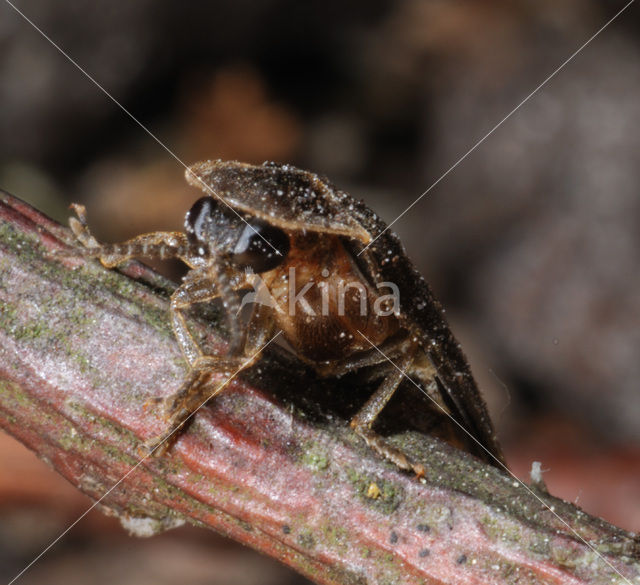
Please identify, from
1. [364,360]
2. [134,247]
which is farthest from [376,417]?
[134,247]

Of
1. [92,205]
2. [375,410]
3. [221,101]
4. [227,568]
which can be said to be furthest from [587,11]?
[227,568]

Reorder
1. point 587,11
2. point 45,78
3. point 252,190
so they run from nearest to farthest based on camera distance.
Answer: point 252,190, point 45,78, point 587,11

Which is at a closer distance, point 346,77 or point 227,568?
point 227,568

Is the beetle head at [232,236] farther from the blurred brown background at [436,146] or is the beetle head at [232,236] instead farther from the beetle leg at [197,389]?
the blurred brown background at [436,146]

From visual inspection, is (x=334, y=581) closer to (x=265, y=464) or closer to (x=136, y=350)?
(x=265, y=464)

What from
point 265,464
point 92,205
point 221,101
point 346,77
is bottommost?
point 265,464

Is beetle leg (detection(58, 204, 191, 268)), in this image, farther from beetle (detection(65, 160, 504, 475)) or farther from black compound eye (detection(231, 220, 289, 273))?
black compound eye (detection(231, 220, 289, 273))
